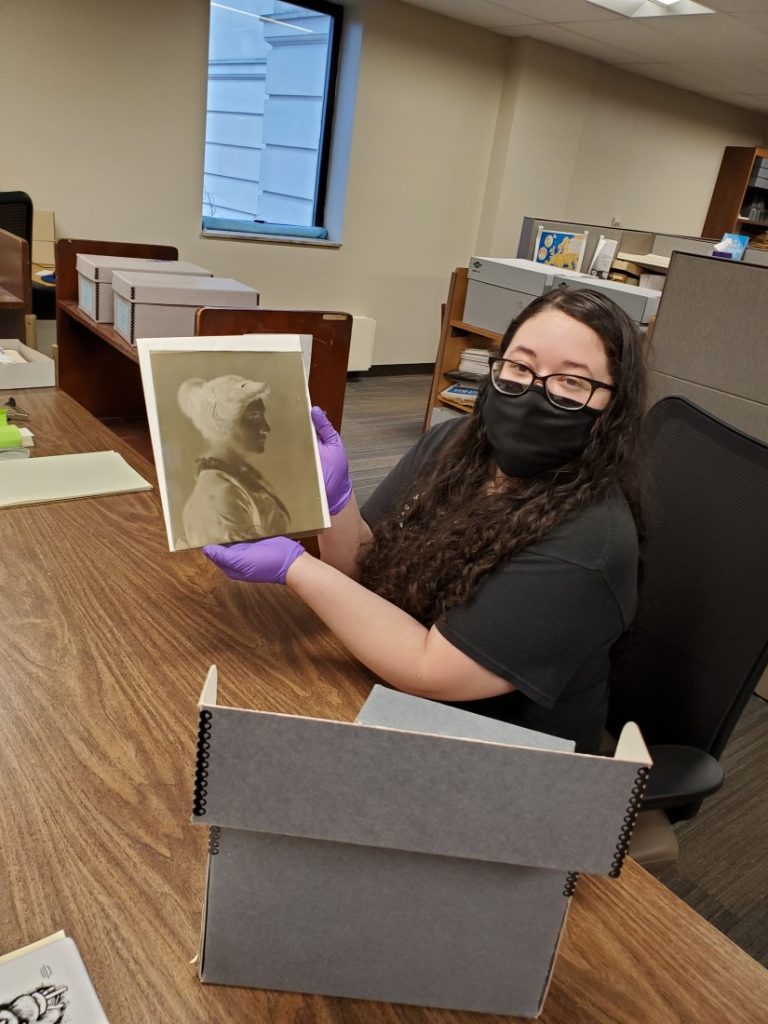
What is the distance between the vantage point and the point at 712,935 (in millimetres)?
696

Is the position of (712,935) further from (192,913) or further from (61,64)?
(61,64)

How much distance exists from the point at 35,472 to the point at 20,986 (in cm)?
102

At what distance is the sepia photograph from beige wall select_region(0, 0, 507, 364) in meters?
3.90

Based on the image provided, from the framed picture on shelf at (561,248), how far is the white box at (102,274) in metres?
2.01

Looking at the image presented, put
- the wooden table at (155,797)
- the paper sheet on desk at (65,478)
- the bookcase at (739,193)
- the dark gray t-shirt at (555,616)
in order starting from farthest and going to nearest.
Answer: the bookcase at (739,193)
the paper sheet on desk at (65,478)
the dark gray t-shirt at (555,616)
the wooden table at (155,797)

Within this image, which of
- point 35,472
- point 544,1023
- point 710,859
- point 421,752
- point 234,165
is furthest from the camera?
point 234,165

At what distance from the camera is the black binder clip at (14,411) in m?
1.70

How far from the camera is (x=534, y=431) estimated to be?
1.00m

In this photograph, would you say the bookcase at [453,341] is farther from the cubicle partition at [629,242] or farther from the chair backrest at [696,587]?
the chair backrest at [696,587]

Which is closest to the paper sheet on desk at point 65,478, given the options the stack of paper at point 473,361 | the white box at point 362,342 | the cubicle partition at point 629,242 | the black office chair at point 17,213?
the black office chair at point 17,213

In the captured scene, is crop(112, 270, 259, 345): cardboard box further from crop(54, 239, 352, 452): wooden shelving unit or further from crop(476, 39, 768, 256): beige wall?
crop(476, 39, 768, 256): beige wall

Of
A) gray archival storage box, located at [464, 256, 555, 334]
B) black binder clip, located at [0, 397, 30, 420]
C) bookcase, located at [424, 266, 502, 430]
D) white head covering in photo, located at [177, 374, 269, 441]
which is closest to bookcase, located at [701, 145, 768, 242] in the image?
bookcase, located at [424, 266, 502, 430]

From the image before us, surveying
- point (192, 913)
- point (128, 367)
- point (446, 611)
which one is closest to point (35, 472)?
→ point (446, 611)

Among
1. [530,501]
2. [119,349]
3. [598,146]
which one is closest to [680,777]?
[530,501]
